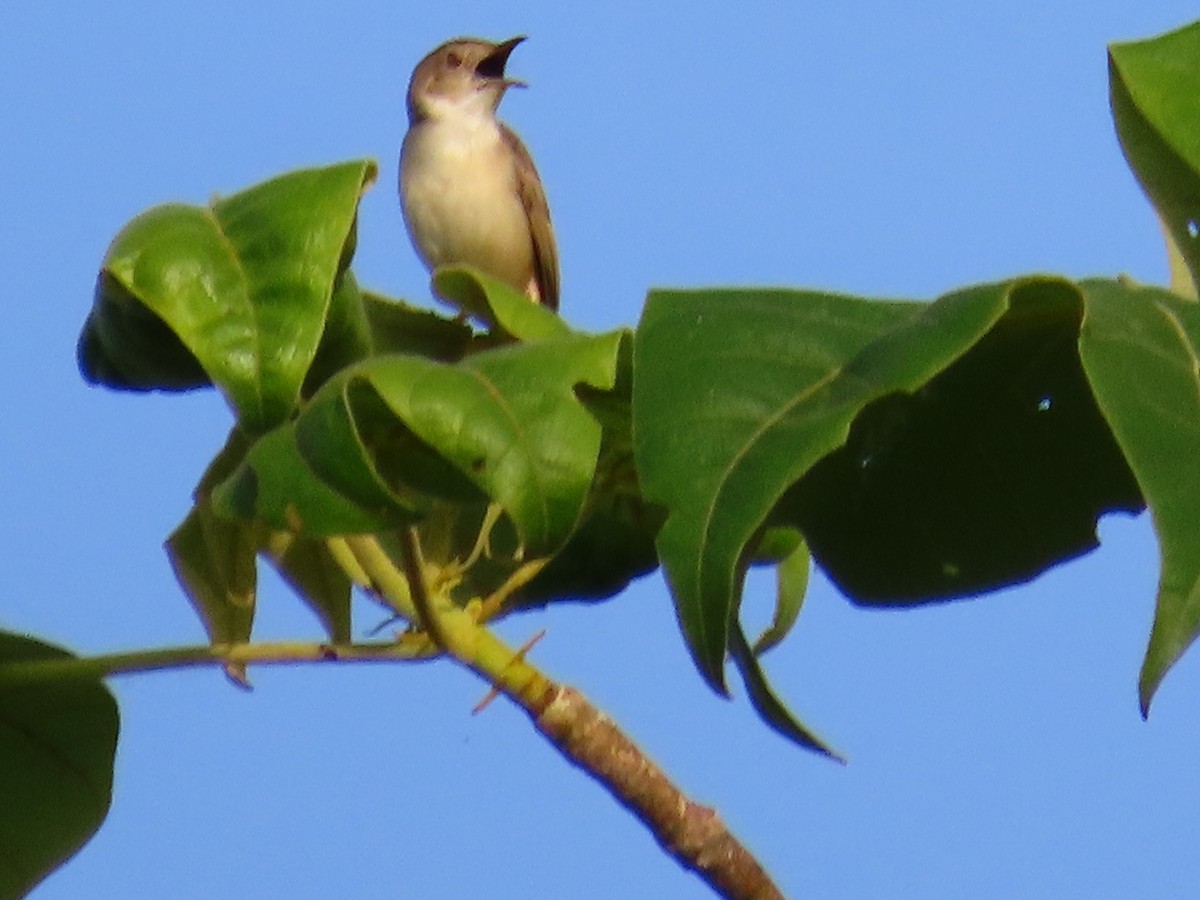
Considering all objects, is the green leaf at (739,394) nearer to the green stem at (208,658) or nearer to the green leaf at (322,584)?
the green stem at (208,658)

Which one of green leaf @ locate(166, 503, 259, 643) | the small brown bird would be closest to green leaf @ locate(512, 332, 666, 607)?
green leaf @ locate(166, 503, 259, 643)

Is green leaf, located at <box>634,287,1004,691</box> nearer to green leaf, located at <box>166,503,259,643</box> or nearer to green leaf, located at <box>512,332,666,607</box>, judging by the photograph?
green leaf, located at <box>512,332,666,607</box>

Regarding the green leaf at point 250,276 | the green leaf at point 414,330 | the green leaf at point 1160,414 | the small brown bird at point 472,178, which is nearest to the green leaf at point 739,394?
the green leaf at point 1160,414

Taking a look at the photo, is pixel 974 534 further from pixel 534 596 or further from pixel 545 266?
pixel 545 266

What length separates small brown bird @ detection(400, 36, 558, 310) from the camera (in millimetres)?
4426

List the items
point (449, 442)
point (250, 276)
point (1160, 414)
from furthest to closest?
point (250, 276)
point (449, 442)
point (1160, 414)

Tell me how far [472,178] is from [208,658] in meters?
3.59

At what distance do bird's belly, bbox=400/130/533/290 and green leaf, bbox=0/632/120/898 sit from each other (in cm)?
323

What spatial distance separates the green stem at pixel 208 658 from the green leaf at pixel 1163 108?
50 centimetres

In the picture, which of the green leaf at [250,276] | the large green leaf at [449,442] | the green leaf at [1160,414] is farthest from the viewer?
the green leaf at [250,276]

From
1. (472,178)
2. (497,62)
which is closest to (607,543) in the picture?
(472,178)

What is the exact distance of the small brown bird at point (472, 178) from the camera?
4.43m

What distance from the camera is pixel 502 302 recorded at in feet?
3.57

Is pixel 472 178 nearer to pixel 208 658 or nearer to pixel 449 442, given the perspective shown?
pixel 208 658
